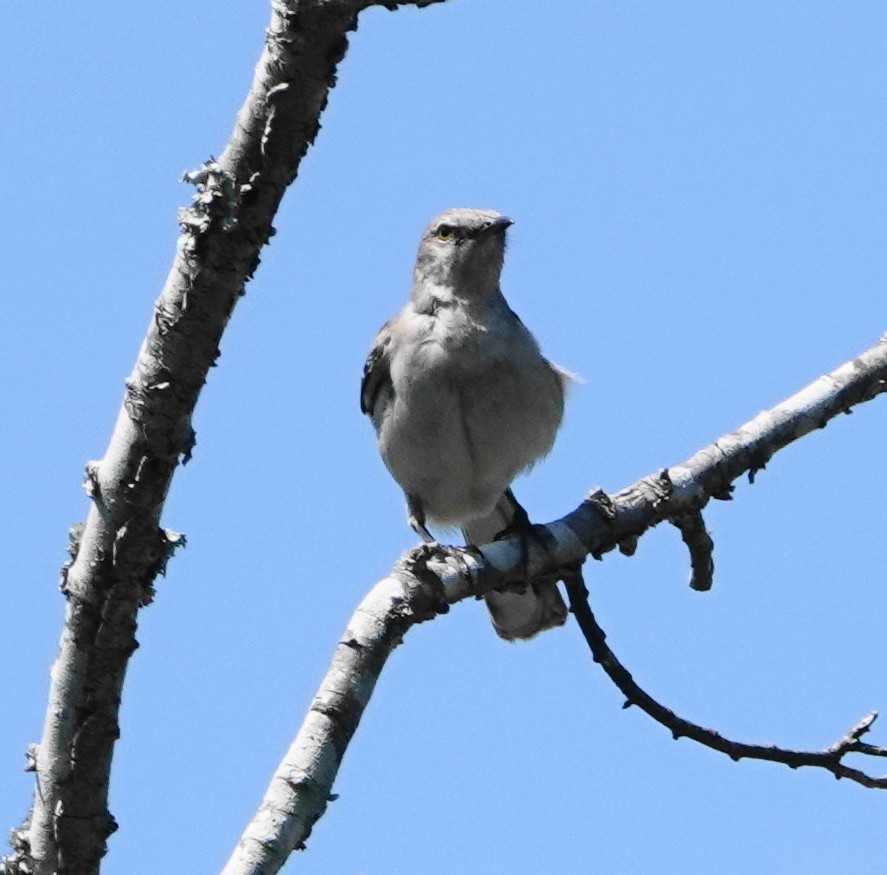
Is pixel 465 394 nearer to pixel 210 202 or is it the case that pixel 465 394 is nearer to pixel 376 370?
pixel 376 370

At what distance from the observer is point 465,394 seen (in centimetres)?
718

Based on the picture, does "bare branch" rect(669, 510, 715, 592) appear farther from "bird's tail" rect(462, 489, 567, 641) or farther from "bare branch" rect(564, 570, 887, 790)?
"bird's tail" rect(462, 489, 567, 641)

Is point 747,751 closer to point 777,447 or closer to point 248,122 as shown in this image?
Answer: point 777,447

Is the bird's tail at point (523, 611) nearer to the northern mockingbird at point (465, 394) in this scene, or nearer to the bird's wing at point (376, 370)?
the northern mockingbird at point (465, 394)

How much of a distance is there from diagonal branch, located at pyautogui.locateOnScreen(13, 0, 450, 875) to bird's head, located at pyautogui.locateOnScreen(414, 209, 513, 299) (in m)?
4.40

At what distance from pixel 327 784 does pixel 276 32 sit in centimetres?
183

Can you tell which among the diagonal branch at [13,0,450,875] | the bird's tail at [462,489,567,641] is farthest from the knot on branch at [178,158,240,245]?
the bird's tail at [462,489,567,641]

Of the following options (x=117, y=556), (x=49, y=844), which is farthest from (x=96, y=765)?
(x=117, y=556)

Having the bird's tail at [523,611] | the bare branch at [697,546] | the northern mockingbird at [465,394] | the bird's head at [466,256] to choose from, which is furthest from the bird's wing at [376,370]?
the bare branch at [697,546]

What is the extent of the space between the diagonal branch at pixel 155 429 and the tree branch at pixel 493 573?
0.47m

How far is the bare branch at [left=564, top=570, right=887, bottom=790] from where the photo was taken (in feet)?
15.6

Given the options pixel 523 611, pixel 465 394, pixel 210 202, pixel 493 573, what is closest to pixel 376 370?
pixel 465 394

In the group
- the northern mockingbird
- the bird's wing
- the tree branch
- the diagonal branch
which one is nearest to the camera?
the diagonal branch

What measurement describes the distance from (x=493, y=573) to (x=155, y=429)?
1.88 meters
